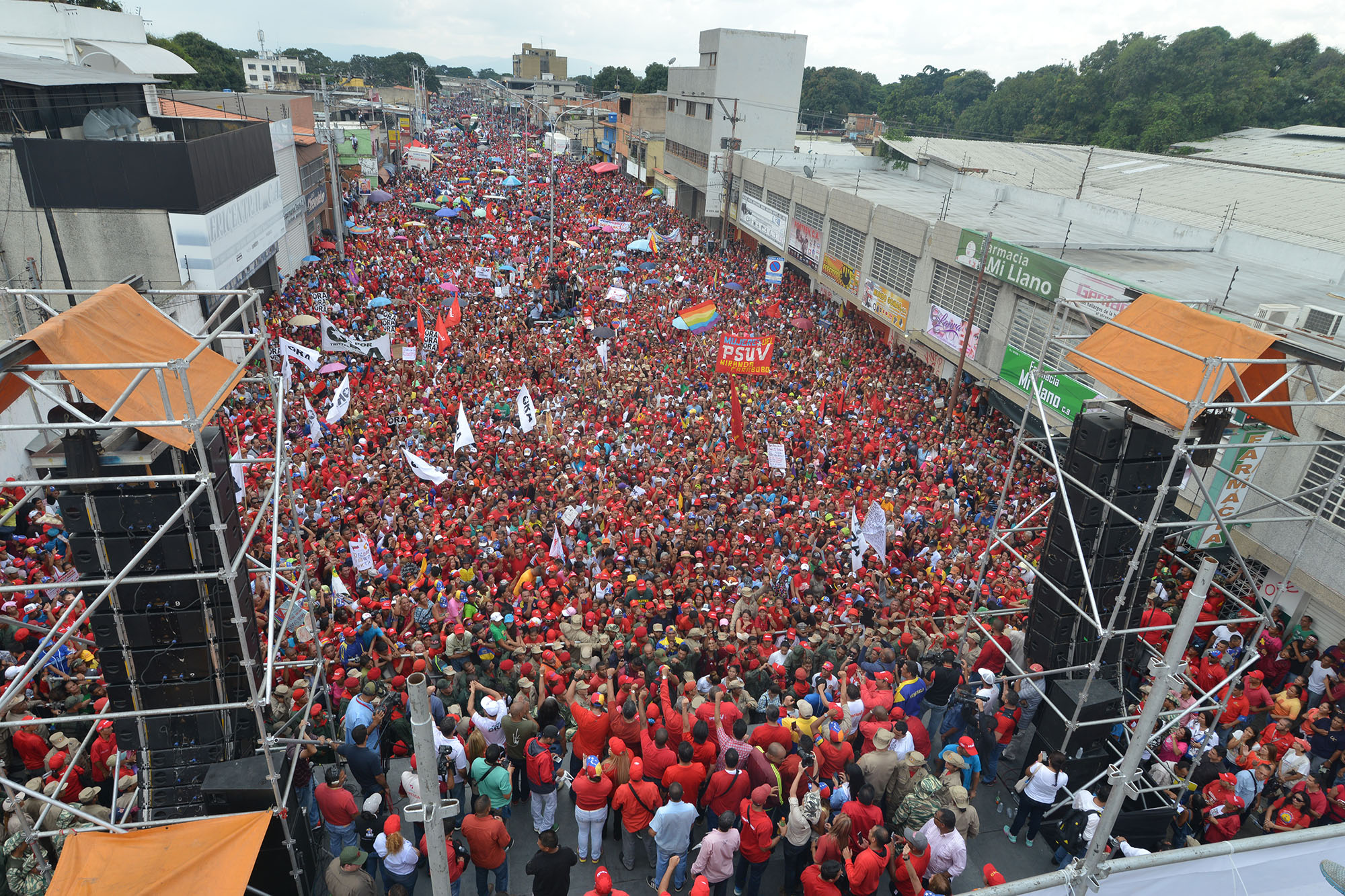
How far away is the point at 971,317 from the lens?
20.3m

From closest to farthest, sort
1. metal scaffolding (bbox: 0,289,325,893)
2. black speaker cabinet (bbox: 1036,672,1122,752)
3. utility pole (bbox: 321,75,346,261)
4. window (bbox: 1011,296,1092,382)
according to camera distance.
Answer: metal scaffolding (bbox: 0,289,325,893), black speaker cabinet (bbox: 1036,672,1122,752), window (bbox: 1011,296,1092,382), utility pole (bbox: 321,75,346,261)

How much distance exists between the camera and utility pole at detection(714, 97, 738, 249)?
38.7 metres

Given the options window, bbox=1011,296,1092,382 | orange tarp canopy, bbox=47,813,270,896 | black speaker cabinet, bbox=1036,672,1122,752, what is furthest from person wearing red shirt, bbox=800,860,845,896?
window, bbox=1011,296,1092,382

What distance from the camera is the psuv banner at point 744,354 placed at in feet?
57.7

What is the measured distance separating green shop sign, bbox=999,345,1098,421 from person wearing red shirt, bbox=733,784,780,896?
10.9 m

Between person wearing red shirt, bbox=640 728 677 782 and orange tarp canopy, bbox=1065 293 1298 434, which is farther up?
orange tarp canopy, bbox=1065 293 1298 434

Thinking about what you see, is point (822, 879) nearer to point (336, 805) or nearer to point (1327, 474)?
point (336, 805)

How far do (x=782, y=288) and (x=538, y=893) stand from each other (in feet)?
106

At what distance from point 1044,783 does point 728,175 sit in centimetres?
3748

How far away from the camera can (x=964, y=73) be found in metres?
102

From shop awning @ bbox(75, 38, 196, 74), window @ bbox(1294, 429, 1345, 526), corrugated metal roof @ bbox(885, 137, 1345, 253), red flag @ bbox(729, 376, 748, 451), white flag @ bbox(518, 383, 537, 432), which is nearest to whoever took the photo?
window @ bbox(1294, 429, 1345, 526)

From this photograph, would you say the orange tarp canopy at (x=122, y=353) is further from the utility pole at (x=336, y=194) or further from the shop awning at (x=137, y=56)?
the utility pole at (x=336, y=194)

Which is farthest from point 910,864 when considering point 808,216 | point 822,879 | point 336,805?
point 808,216

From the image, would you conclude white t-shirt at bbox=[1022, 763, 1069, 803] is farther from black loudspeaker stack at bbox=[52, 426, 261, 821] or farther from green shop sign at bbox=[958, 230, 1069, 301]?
green shop sign at bbox=[958, 230, 1069, 301]
